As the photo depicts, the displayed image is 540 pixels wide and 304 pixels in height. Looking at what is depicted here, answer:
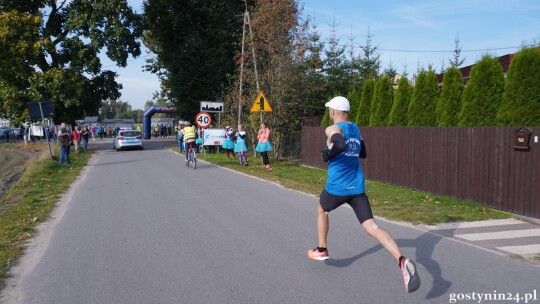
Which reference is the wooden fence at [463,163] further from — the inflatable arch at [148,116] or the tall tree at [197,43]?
the inflatable arch at [148,116]

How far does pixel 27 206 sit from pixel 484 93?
10.1 meters

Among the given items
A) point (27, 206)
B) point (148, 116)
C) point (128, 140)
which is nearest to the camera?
point (27, 206)

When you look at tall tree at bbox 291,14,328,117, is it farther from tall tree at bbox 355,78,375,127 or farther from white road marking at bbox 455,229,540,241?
white road marking at bbox 455,229,540,241

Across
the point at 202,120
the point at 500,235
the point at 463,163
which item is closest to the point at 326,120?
the point at 202,120

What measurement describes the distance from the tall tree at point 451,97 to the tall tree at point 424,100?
0.74 m

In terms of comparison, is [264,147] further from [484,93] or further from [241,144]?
[484,93]

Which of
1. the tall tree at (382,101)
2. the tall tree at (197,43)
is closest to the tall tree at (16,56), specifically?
the tall tree at (197,43)

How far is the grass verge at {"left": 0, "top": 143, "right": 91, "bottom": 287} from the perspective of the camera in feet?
20.9

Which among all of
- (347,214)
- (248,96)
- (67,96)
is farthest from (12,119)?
(347,214)

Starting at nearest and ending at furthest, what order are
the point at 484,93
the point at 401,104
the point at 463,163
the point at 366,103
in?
the point at 463,163
the point at 484,93
the point at 401,104
the point at 366,103

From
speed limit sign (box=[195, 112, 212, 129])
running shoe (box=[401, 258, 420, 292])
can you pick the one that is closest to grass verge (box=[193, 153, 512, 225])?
running shoe (box=[401, 258, 420, 292])

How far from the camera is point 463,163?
10172 mm

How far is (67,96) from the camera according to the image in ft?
98.1

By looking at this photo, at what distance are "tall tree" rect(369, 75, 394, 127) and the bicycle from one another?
6678mm
